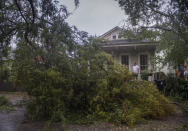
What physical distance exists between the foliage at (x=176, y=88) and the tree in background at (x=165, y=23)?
2.42 metres

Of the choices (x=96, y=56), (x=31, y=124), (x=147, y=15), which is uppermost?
(x=147, y=15)

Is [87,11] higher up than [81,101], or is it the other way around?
[87,11]

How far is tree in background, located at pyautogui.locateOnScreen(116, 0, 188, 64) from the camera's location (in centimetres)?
589

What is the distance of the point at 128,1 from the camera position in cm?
741

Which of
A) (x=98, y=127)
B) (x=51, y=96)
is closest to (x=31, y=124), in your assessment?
(x=51, y=96)

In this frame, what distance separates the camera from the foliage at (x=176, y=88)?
8297 mm

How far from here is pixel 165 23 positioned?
294 inches

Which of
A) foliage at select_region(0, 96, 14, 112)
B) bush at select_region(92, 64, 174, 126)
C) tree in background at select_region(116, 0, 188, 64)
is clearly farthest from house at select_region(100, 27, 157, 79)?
foliage at select_region(0, 96, 14, 112)

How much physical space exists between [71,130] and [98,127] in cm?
73

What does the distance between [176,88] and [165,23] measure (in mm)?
3731

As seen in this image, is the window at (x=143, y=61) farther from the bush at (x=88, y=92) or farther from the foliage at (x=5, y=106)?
the foliage at (x=5, y=106)

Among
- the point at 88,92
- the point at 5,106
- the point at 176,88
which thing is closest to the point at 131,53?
the point at 176,88

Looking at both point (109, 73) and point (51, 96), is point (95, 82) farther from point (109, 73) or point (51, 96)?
point (51, 96)

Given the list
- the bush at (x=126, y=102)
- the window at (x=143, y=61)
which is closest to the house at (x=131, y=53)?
the window at (x=143, y=61)
